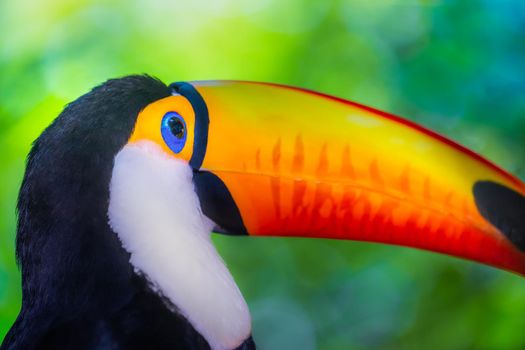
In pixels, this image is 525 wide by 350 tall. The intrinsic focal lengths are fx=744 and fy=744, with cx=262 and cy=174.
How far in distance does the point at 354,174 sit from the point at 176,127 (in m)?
0.32

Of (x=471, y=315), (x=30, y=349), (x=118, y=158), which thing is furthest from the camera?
(x=471, y=315)

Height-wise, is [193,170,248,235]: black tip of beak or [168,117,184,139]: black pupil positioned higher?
[168,117,184,139]: black pupil

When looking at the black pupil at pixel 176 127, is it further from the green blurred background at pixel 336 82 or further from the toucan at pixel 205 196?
the green blurred background at pixel 336 82

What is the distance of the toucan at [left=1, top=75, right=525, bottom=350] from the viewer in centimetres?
117

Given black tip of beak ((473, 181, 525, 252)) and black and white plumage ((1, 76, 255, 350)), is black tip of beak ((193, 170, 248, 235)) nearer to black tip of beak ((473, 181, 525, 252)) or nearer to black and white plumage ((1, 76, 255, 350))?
black and white plumage ((1, 76, 255, 350))

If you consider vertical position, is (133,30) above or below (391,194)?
above

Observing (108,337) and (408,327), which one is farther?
(408,327)

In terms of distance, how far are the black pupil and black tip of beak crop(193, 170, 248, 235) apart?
7cm

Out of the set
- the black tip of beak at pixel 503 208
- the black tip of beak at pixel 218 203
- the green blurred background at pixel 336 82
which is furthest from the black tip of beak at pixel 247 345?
the green blurred background at pixel 336 82

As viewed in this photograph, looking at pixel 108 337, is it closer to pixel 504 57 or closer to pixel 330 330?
pixel 330 330

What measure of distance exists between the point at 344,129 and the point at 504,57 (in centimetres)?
103

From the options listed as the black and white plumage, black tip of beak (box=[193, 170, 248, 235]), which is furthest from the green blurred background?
the black and white plumage

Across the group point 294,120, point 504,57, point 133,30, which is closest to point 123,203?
point 294,120

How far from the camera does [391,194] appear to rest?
1.28 meters
